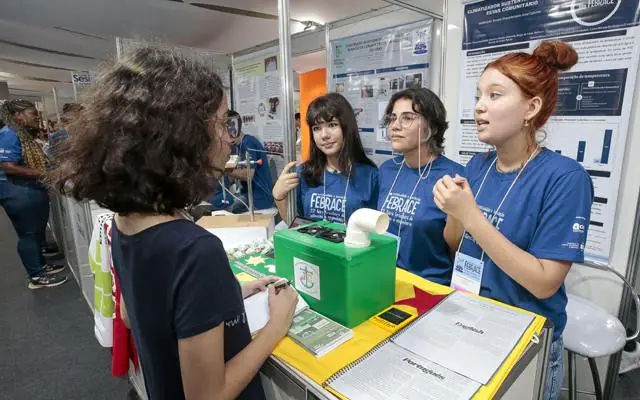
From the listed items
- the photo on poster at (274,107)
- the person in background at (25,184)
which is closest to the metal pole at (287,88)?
the photo on poster at (274,107)

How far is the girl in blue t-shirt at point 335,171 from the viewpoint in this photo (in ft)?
5.39

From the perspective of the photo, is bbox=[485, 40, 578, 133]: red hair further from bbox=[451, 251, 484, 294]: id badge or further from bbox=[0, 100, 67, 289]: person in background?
bbox=[0, 100, 67, 289]: person in background

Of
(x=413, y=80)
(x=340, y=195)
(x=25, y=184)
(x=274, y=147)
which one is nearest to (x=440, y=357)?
(x=340, y=195)

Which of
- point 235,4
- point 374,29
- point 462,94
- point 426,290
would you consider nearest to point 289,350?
point 426,290

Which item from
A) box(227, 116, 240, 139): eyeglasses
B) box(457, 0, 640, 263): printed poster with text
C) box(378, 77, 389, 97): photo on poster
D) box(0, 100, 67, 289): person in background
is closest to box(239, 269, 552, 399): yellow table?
box(227, 116, 240, 139): eyeglasses

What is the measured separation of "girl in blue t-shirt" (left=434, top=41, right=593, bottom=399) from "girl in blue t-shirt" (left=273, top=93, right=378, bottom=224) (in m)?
0.65

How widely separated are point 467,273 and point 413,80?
1494 millimetres

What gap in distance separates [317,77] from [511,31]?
3.78m

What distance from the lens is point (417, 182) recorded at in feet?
4.61

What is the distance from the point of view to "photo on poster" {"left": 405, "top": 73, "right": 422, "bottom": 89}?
6.97 ft

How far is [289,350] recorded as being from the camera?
0.76 metres

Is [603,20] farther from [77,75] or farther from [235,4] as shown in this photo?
[77,75]

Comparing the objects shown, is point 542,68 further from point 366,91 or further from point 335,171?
point 366,91

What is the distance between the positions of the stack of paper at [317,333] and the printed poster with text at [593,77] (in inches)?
53.4
